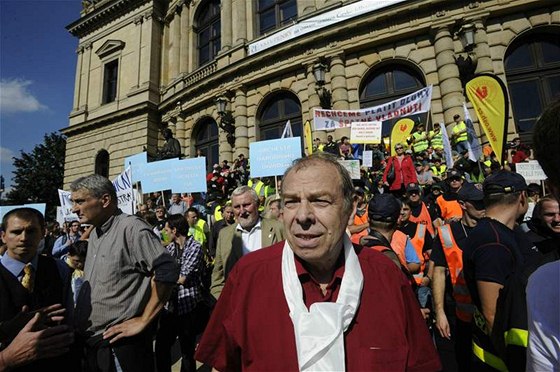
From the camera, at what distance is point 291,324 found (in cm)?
140

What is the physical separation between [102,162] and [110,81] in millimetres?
6245

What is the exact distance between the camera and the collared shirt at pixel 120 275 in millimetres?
2391

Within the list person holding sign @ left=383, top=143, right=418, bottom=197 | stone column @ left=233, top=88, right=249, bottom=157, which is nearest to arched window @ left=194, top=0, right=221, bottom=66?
stone column @ left=233, top=88, right=249, bottom=157

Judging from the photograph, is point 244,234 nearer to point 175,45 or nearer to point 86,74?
point 175,45

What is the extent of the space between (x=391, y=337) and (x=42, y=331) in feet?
6.80

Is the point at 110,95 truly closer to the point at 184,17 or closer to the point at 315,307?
the point at 184,17

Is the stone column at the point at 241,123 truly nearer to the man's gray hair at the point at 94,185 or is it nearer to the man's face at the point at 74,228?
the man's face at the point at 74,228

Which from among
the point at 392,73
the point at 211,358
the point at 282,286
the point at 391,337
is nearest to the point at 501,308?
the point at 391,337

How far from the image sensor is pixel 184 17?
20.9 m

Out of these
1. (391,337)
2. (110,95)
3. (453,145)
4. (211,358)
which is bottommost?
(211,358)

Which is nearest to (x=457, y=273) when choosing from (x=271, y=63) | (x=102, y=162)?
(x=271, y=63)

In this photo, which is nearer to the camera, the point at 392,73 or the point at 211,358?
the point at 211,358

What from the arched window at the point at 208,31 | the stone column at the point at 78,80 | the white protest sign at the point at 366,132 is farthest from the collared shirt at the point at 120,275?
the stone column at the point at 78,80

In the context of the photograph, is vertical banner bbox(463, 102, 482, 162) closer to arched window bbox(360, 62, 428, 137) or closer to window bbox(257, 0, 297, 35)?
arched window bbox(360, 62, 428, 137)
